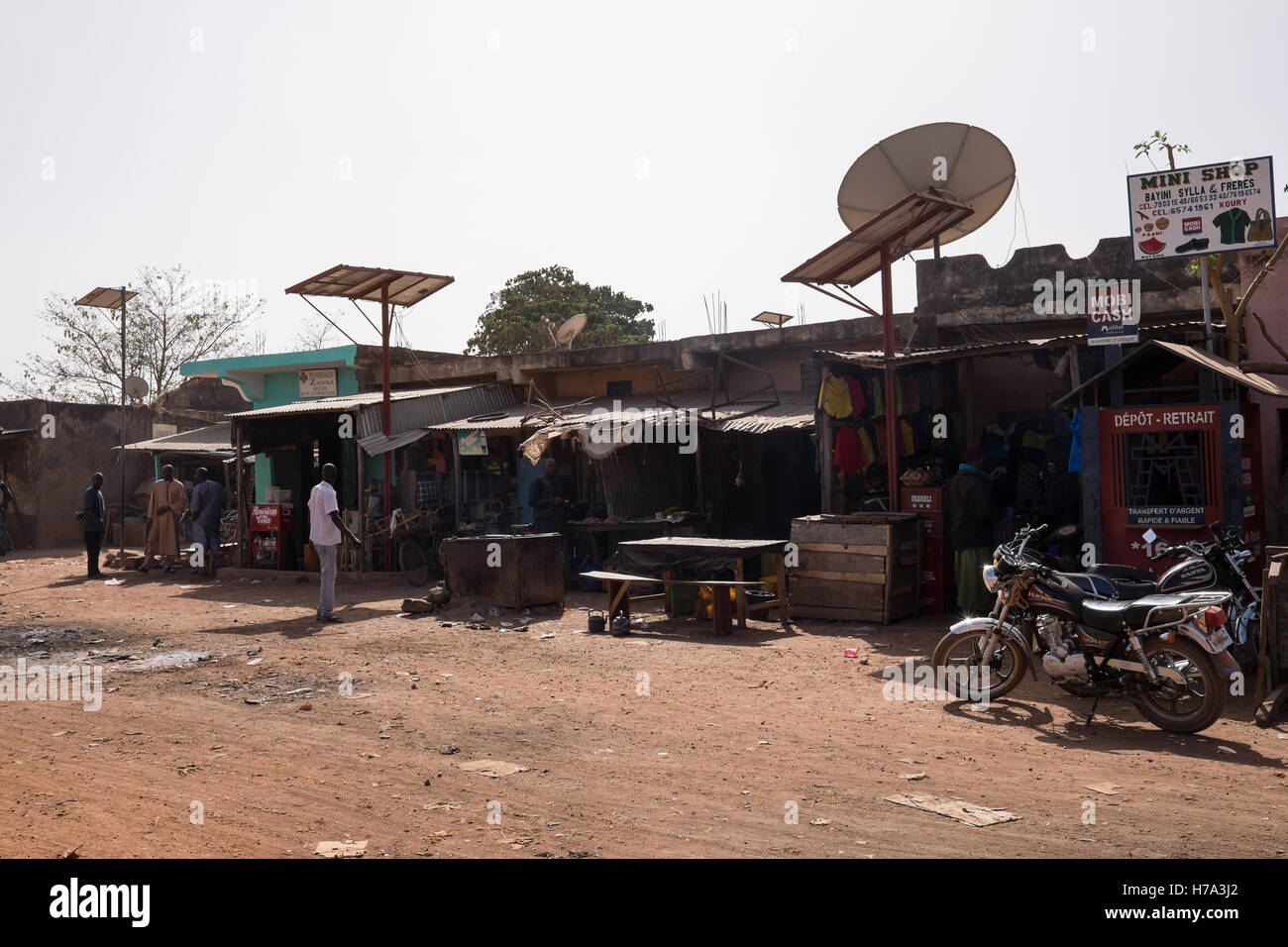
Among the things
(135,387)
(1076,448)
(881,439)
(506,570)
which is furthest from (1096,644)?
(135,387)

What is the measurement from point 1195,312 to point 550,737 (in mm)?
11082

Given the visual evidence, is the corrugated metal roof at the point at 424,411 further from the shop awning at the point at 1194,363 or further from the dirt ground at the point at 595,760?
the shop awning at the point at 1194,363

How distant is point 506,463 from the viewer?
1862 cm

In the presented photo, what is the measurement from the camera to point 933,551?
11680 mm

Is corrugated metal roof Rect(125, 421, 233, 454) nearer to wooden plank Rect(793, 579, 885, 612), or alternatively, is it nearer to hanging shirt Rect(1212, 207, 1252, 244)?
wooden plank Rect(793, 579, 885, 612)

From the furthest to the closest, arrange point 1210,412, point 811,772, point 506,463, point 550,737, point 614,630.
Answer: point 506,463, point 614,630, point 1210,412, point 550,737, point 811,772

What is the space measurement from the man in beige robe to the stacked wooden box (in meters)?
13.5

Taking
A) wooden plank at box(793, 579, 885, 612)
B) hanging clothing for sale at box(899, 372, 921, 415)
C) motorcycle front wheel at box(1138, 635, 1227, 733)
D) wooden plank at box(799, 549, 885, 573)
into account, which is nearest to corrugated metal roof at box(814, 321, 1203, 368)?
hanging clothing for sale at box(899, 372, 921, 415)

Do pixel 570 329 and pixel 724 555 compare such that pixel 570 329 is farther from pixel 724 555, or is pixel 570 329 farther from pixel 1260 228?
pixel 1260 228

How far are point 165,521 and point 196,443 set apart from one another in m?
A: 5.45

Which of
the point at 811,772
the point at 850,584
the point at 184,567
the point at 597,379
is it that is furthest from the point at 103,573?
the point at 811,772
